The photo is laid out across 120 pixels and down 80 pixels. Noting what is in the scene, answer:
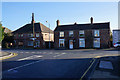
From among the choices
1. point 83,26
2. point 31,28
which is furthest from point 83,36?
point 31,28

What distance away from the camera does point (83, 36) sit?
38.0 metres

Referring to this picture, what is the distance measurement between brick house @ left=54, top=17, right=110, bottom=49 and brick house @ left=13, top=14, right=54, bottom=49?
17.5 feet

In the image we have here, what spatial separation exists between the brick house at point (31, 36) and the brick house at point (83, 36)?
5.33m

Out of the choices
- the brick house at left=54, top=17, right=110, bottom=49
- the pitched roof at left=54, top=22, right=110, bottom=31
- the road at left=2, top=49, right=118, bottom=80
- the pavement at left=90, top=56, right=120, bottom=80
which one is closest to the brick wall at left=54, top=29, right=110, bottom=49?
the brick house at left=54, top=17, right=110, bottom=49

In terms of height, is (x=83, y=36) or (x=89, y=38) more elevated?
(x=83, y=36)

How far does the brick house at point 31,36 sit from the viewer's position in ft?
144

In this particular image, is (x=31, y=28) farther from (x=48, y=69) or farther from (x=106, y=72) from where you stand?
(x=106, y=72)

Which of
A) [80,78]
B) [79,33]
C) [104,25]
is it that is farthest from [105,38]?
[80,78]

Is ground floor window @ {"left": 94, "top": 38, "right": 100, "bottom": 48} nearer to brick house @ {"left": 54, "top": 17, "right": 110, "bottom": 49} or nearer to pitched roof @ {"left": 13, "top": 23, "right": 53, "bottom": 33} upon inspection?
brick house @ {"left": 54, "top": 17, "right": 110, "bottom": 49}

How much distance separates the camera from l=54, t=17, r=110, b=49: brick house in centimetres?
3578

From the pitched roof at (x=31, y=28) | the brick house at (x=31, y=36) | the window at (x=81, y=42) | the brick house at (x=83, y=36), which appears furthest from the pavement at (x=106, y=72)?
the pitched roof at (x=31, y=28)

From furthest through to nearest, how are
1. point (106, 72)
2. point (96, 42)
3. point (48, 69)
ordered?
point (96, 42), point (48, 69), point (106, 72)

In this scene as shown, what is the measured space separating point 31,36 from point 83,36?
1941 centimetres

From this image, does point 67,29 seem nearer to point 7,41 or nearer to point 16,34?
point 16,34
